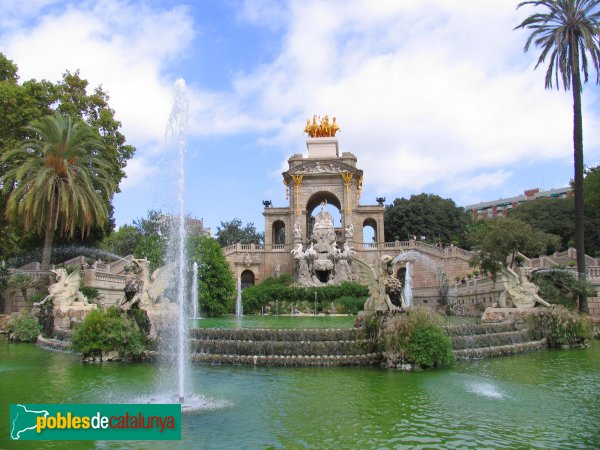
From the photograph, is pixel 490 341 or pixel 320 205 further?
pixel 320 205

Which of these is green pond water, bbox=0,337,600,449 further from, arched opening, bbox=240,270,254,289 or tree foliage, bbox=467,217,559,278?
arched opening, bbox=240,270,254,289

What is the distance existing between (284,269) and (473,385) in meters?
40.1

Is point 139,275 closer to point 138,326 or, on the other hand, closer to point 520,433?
point 138,326

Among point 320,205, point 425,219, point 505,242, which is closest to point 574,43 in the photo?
point 505,242

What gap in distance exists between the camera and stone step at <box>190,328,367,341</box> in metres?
14.3

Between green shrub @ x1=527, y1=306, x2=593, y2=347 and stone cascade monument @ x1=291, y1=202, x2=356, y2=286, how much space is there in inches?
979

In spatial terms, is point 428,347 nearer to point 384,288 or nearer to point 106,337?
point 384,288

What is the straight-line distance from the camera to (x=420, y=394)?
32.5 feet

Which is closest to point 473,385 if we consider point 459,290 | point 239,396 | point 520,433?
point 520,433

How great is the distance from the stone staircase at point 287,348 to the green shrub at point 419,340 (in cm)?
89

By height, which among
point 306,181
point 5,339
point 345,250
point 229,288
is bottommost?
point 5,339

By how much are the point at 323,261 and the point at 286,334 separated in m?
28.3

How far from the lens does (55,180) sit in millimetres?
23922

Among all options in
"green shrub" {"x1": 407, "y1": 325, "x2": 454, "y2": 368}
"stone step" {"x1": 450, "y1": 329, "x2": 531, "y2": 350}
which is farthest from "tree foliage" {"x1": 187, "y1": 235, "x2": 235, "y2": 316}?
"green shrub" {"x1": 407, "y1": 325, "x2": 454, "y2": 368}
